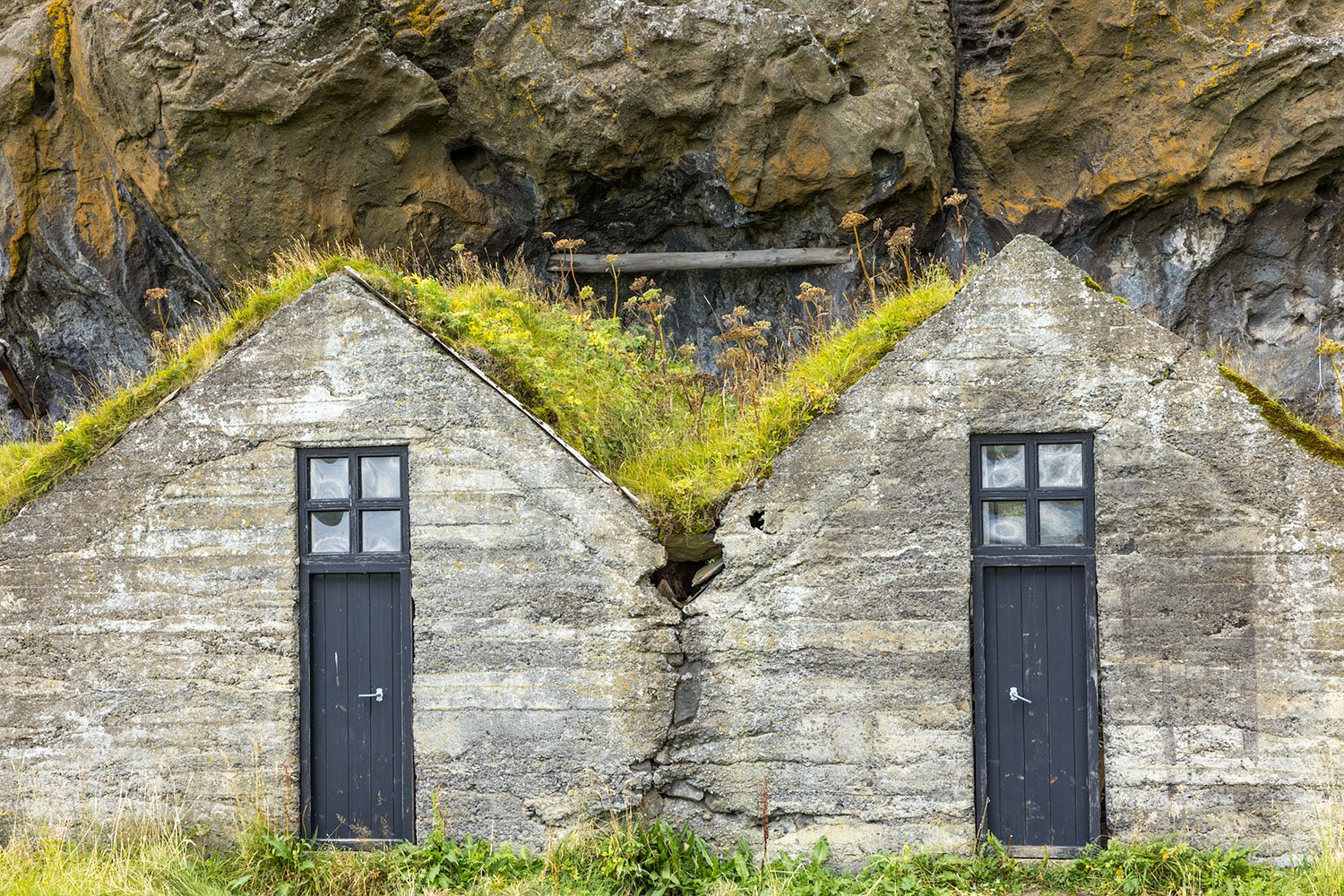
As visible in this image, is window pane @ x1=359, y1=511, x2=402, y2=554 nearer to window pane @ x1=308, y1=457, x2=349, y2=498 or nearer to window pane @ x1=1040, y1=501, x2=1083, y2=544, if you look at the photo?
window pane @ x1=308, y1=457, x2=349, y2=498

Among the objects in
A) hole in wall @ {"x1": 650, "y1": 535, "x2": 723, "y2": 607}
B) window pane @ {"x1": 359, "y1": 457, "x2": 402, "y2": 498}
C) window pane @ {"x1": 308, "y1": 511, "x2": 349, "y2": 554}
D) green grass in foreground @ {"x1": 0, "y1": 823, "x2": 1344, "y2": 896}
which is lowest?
green grass in foreground @ {"x1": 0, "y1": 823, "x2": 1344, "y2": 896}

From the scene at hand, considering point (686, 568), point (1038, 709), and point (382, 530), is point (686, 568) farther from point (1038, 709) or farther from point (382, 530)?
point (1038, 709)

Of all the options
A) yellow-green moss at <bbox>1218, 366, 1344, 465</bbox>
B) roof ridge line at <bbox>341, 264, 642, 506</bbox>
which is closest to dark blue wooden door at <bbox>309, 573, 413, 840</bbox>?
roof ridge line at <bbox>341, 264, 642, 506</bbox>

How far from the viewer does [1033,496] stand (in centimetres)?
637

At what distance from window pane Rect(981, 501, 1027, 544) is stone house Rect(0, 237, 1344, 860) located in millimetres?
17

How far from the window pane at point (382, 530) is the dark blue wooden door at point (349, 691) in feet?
0.57

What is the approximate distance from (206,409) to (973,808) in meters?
5.34

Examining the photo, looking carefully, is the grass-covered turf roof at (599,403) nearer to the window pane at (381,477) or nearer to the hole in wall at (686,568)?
the hole in wall at (686,568)

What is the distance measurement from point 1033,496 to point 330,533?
172 inches

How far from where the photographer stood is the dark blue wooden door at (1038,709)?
20.8 feet

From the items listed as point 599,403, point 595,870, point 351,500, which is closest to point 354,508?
point 351,500

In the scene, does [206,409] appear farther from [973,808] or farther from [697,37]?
A: [697,37]

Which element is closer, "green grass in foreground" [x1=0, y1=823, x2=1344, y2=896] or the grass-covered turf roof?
"green grass in foreground" [x1=0, y1=823, x2=1344, y2=896]

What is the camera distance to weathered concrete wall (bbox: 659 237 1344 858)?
610cm
